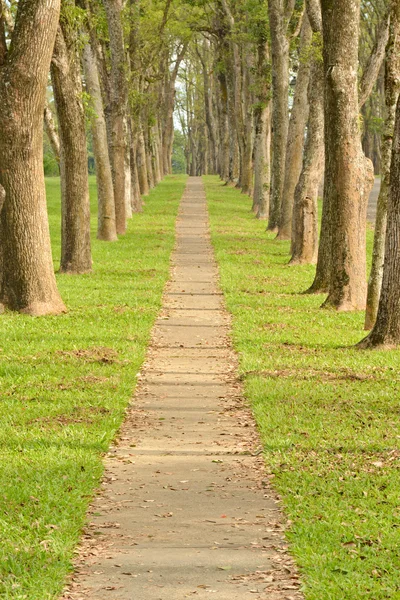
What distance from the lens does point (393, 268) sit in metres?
12.2

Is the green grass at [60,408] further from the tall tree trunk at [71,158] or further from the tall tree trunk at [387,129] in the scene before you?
the tall tree trunk at [387,129]

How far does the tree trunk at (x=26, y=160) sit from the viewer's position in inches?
574

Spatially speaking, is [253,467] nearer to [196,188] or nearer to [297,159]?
[297,159]

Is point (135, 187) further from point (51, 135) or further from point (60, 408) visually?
point (60, 408)

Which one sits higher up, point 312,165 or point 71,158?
point 71,158

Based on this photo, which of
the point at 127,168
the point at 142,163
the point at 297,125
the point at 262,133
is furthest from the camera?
the point at 142,163

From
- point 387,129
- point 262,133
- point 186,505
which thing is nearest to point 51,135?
point 262,133

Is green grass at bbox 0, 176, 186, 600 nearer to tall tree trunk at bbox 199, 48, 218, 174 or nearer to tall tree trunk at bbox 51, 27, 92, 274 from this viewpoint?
tall tree trunk at bbox 51, 27, 92, 274

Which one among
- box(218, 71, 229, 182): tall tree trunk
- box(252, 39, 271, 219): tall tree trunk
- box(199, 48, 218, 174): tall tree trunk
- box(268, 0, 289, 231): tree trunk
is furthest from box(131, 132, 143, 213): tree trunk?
box(199, 48, 218, 174): tall tree trunk

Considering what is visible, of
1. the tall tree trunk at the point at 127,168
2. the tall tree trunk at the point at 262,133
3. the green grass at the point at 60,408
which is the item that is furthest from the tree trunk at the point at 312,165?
the tall tree trunk at the point at 262,133

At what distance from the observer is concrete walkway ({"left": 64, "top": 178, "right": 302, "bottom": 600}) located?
566cm

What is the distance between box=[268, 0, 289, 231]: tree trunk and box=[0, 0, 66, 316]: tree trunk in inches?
510

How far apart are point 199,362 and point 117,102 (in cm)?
1702

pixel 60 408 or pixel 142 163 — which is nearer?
pixel 60 408
